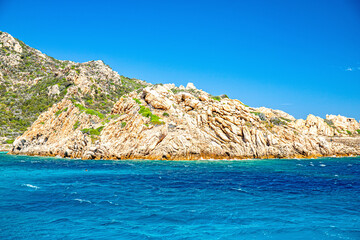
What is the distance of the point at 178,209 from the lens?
25.0m

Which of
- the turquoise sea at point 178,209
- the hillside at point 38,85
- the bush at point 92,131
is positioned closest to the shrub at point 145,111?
the bush at point 92,131

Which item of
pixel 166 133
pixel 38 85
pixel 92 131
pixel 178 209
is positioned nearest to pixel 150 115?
pixel 166 133

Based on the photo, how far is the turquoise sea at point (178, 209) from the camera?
752 inches

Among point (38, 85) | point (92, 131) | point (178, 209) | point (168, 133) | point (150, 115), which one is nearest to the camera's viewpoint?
point (178, 209)

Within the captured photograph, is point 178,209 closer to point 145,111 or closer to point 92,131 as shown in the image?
point 145,111

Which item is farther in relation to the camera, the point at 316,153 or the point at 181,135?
the point at 316,153

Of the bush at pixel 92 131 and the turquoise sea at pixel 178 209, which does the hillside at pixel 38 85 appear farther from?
the turquoise sea at pixel 178 209

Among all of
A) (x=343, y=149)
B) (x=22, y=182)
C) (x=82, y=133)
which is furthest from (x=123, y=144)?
(x=343, y=149)

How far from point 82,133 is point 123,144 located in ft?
47.4

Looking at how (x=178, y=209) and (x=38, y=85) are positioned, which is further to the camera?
(x=38, y=85)

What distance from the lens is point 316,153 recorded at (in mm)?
96000

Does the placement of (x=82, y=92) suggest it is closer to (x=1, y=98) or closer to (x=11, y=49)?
(x=1, y=98)

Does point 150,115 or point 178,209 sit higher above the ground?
point 150,115

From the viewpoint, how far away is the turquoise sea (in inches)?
752
